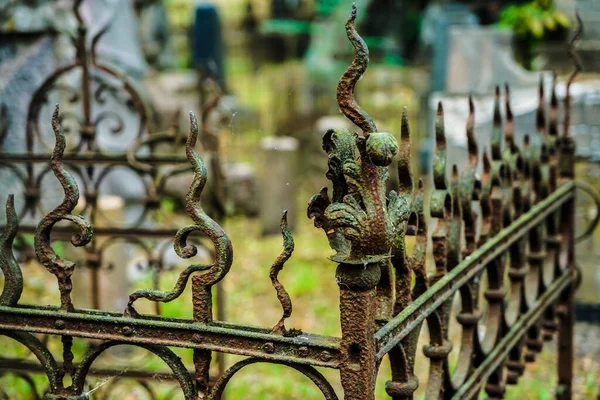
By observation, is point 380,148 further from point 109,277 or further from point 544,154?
point 109,277

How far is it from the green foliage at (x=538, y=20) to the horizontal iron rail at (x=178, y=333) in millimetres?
6168

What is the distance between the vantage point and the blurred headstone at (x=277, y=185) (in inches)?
310

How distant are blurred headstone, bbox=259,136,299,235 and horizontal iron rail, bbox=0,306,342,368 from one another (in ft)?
20.0

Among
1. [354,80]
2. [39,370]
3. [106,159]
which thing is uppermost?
[354,80]

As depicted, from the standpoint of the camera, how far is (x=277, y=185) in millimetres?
7961

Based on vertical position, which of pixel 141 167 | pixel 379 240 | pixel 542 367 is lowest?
pixel 542 367

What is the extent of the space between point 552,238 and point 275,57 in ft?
46.6

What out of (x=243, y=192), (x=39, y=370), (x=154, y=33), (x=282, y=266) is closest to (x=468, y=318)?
(x=282, y=266)

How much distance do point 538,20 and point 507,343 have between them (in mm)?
5294

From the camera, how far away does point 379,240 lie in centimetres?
140

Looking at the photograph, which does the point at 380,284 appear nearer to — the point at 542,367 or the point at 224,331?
the point at 224,331

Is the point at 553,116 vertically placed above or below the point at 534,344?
above

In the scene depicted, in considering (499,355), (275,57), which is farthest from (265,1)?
(499,355)

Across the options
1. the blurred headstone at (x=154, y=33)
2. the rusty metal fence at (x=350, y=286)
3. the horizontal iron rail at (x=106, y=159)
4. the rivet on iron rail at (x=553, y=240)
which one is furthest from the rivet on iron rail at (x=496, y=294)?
the blurred headstone at (x=154, y=33)
